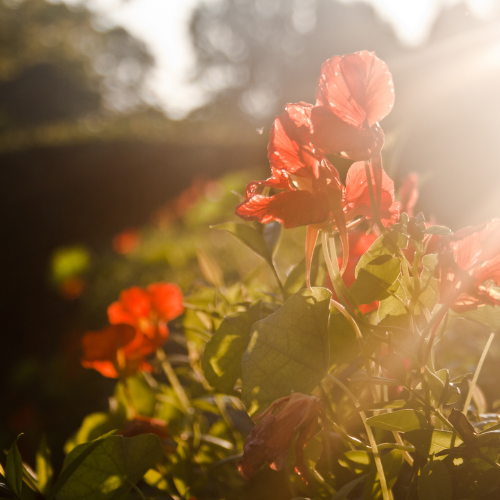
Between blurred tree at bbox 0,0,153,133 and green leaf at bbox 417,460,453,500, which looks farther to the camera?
blurred tree at bbox 0,0,153,133

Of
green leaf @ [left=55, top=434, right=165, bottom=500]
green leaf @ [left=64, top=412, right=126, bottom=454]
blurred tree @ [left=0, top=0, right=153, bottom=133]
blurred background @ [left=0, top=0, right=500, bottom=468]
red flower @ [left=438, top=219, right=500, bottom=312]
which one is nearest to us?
red flower @ [left=438, top=219, right=500, bottom=312]

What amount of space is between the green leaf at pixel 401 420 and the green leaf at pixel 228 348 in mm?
128

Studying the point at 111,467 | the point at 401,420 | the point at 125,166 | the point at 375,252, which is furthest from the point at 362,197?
the point at 125,166

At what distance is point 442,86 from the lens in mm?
2846

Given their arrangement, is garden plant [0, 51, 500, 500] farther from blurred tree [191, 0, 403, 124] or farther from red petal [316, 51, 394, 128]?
blurred tree [191, 0, 403, 124]

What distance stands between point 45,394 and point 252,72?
19.1m

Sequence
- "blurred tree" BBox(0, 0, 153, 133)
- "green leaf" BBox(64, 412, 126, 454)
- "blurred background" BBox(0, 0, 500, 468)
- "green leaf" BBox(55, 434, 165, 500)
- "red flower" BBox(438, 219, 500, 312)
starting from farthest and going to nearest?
"blurred tree" BBox(0, 0, 153, 133) → "blurred background" BBox(0, 0, 500, 468) → "green leaf" BBox(64, 412, 126, 454) → "green leaf" BBox(55, 434, 165, 500) → "red flower" BBox(438, 219, 500, 312)

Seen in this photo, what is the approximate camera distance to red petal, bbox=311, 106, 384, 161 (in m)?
0.30

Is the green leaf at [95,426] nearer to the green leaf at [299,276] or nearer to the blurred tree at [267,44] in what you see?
the green leaf at [299,276]

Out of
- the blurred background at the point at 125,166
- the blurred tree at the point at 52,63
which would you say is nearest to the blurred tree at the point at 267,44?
the blurred background at the point at 125,166

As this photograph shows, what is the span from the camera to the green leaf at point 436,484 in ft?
0.95

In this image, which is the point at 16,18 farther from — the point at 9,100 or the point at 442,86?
the point at 442,86

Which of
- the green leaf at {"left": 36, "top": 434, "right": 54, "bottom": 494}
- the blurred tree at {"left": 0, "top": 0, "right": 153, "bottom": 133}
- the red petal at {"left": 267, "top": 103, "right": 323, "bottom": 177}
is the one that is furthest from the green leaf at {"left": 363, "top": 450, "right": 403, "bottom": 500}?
the blurred tree at {"left": 0, "top": 0, "right": 153, "bottom": 133}

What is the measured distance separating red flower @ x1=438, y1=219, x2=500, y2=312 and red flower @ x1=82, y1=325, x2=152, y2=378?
42cm
